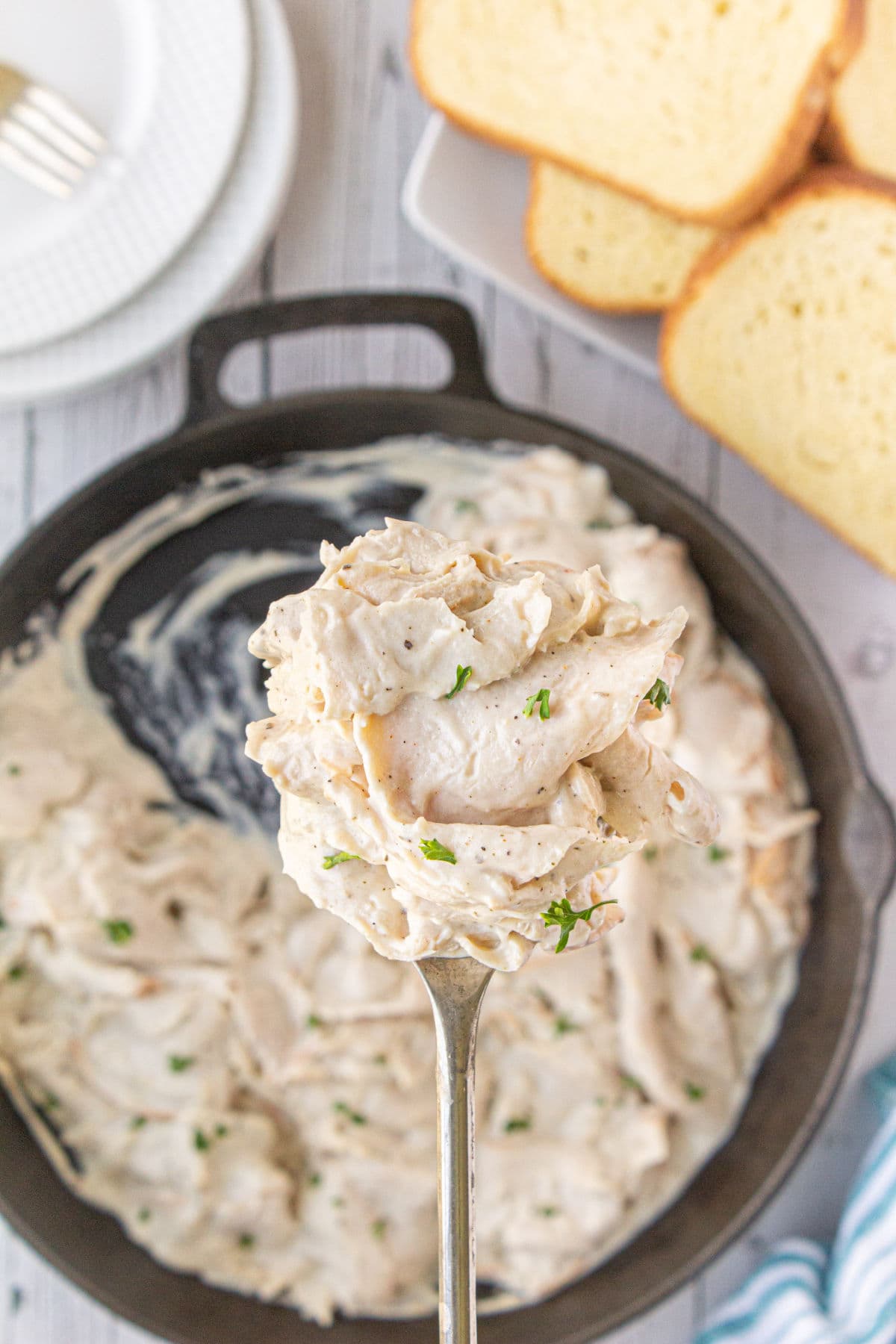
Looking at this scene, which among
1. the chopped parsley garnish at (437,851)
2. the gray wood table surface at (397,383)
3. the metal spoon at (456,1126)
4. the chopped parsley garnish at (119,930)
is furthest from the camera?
the gray wood table surface at (397,383)

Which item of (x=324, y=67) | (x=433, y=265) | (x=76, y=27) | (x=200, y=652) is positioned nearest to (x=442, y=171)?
(x=433, y=265)

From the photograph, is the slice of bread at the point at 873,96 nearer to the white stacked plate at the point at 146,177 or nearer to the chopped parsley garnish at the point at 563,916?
the white stacked plate at the point at 146,177

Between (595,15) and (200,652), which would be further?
(200,652)

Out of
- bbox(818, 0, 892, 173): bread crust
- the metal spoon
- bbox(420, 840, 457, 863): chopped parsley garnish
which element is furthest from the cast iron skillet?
bbox(420, 840, 457, 863): chopped parsley garnish

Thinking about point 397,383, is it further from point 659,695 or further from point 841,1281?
point 841,1281

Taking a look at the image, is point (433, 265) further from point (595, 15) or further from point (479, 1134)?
point (479, 1134)

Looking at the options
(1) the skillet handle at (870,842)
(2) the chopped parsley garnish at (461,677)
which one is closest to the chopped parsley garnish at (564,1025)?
(1) the skillet handle at (870,842)

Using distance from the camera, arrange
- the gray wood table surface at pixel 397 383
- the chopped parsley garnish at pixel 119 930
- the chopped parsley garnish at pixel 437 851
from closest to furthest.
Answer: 1. the chopped parsley garnish at pixel 437 851
2. the chopped parsley garnish at pixel 119 930
3. the gray wood table surface at pixel 397 383
